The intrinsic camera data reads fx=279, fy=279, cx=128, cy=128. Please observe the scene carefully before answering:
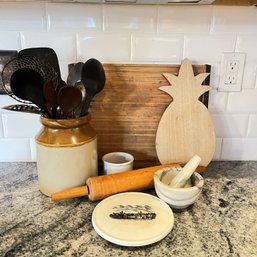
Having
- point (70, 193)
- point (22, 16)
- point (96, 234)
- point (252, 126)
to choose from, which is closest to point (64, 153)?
point (70, 193)

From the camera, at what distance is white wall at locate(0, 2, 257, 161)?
819 mm

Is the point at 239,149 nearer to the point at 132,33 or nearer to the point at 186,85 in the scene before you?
the point at 186,85

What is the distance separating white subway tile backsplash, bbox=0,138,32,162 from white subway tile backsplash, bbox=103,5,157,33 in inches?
18.1

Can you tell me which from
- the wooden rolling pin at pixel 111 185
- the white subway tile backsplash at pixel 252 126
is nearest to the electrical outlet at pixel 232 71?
the white subway tile backsplash at pixel 252 126

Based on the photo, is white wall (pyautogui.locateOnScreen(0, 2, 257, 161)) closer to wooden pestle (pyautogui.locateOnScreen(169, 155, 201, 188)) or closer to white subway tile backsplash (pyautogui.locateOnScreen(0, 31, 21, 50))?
white subway tile backsplash (pyautogui.locateOnScreen(0, 31, 21, 50))

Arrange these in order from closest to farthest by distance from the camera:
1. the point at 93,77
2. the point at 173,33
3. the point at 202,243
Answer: the point at 202,243 < the point at 93,77 < the point at 173,33

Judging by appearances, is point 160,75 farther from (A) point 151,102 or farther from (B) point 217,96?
(B) point 217,96

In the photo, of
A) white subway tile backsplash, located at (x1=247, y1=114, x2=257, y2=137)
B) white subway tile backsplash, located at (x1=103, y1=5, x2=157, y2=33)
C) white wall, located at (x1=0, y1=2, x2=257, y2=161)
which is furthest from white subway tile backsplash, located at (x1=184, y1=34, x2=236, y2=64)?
white subway tile backsplash, located at (x1=247, y1=114, x2=257, y2=137)

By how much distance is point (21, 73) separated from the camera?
64 centimetres

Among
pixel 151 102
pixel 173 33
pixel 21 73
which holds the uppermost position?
pixel 173 33

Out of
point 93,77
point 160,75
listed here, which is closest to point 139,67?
point 160,75

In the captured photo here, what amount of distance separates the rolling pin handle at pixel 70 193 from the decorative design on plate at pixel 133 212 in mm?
96

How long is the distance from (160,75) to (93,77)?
0.75 feet

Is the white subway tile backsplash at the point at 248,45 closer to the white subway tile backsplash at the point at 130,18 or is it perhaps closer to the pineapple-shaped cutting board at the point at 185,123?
the pineapple-shaped cutting board at the point at 185,123
